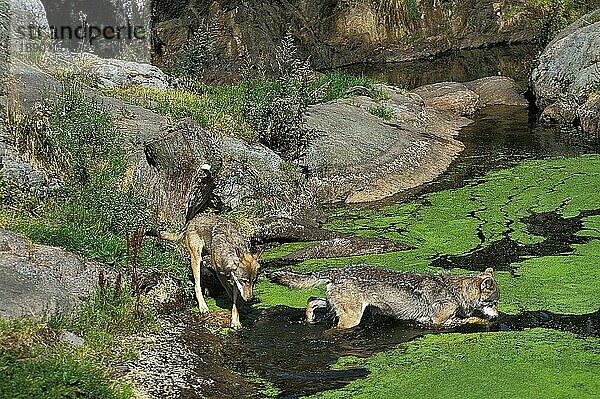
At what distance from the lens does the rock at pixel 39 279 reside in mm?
9297

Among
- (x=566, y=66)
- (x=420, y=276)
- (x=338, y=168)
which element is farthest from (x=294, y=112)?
(x=566, y=66)

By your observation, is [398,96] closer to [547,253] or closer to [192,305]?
[547,253]

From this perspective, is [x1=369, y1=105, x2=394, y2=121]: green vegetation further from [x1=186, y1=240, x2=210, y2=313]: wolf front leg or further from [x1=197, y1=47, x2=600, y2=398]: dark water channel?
[x1=186, y1=240, x2=210, y2=313]: wolf front leg

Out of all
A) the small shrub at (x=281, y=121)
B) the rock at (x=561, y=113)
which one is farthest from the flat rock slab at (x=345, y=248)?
the rock at (x=561, y=113)

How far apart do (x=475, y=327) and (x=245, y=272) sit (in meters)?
2.87

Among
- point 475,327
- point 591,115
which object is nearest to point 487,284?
point 475,327

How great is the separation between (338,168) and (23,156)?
7.60 meters

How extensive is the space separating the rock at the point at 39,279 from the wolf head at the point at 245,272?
5.70 ft

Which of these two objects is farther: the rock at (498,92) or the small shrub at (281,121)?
the rock at (498,92)

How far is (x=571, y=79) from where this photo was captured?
26031mm

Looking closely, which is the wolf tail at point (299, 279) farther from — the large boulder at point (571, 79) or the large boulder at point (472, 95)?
the large boulder at point (472, 95)

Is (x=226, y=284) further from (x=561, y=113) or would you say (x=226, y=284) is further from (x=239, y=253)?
(x=561, y=113)

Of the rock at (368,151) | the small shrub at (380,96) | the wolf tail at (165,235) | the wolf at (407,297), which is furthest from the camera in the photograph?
the small shrub at (380,96)

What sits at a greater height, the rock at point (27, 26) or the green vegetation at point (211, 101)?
the rock at point (27, 26)
